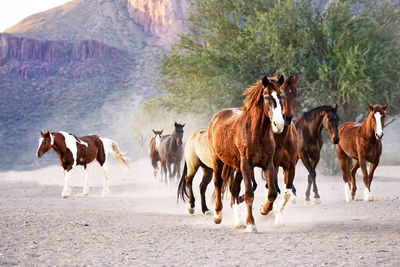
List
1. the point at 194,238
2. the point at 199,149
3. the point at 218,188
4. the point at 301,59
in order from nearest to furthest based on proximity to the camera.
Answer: the point at 194,238 → the point at 218,188 → the point at 199,149 → the point at 301,59

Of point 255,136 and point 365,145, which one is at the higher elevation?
point 255,136

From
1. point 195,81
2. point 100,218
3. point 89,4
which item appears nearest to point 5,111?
point 89,4

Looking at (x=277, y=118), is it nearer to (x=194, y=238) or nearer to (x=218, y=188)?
(x=194, y=238)

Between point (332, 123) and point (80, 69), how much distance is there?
75.4m

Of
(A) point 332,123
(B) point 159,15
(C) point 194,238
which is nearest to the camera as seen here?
(C) point 194,238

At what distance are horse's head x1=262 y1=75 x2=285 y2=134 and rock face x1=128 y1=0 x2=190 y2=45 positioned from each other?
95348mm

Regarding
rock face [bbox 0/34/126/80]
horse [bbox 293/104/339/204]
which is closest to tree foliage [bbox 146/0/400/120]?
horse [bbox 293/104/339/204]

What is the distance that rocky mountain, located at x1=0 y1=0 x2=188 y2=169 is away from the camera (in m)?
70.4

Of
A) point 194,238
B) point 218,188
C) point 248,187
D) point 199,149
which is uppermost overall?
point 199,149

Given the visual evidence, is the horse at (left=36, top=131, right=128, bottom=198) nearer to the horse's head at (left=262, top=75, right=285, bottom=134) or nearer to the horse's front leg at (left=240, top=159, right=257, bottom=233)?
the horse's front leg at (left=240, top=159, right=257, bottom=233)

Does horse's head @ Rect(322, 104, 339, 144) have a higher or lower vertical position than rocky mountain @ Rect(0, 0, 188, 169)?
lower

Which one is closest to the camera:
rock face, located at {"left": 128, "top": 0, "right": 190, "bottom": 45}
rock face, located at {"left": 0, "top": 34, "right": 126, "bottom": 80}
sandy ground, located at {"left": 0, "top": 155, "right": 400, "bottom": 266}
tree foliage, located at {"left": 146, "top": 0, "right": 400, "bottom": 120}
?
sandy ground, located at {"left": 0, "top": 155, "right": 400, "bottom": 266}

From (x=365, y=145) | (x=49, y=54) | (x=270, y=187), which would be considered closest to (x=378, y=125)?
(x=365, y=145)

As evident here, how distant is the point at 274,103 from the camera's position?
7609 millimetres
